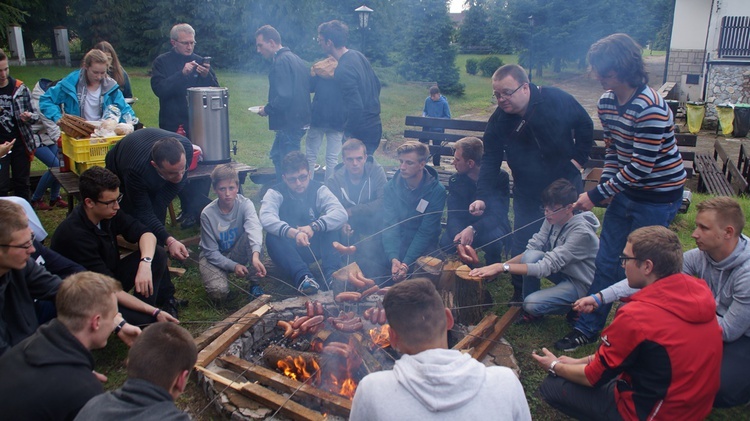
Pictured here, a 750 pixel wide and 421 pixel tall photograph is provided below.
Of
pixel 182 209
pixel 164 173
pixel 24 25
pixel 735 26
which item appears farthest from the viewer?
pixel 24 25

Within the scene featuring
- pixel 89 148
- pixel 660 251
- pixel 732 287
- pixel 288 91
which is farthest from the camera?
pixel 288 91

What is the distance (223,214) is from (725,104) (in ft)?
59.7

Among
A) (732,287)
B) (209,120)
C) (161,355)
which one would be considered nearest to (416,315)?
(161,355)

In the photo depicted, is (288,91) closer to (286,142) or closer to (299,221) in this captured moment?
(286,142)

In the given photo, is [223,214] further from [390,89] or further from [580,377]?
[390,89]

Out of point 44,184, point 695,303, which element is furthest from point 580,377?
point 44,184

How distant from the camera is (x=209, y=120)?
22.6 feet

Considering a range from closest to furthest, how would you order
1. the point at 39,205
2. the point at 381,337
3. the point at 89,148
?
the point at 381,337
the point at 89,148
the point at 39,205

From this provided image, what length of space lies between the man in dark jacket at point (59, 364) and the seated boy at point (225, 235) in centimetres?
229

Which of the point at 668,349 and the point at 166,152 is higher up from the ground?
the point at 166,152

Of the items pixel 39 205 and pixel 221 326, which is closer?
pixel 221 326

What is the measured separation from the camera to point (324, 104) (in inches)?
291

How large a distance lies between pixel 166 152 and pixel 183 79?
8.73 ft

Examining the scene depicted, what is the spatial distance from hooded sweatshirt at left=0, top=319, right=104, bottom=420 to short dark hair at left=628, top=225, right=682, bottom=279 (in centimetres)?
292
